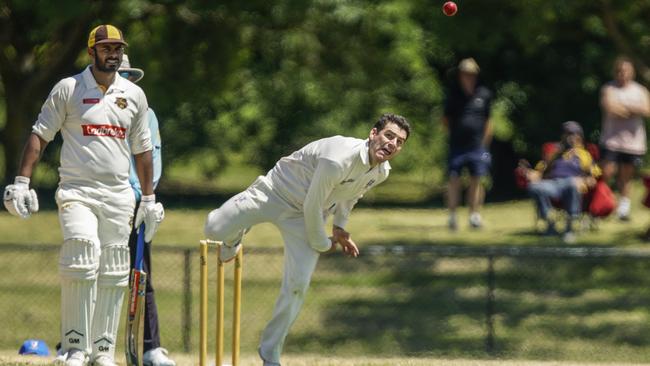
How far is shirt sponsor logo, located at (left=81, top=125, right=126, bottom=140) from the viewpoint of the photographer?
810cm

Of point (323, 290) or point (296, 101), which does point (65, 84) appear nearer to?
point (323, 290)

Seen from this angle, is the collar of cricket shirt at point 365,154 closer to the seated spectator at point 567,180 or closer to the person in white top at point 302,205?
the person in white top at point 302,205

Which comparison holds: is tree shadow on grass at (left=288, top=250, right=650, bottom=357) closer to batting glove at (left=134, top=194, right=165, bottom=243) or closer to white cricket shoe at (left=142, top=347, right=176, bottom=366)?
white cricket shoe at (left=142, top=347, right=176, bottom=366)

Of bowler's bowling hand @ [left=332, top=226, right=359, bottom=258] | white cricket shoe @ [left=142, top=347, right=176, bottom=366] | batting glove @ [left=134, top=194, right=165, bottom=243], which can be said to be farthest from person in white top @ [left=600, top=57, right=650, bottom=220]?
batting glove @ [left=134, top=194, right=165, bottom=243]

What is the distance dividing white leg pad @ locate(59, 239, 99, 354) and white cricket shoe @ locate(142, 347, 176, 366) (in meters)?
0.86

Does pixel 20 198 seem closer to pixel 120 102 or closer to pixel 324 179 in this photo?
pixel 120 102

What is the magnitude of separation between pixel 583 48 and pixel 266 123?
452cm

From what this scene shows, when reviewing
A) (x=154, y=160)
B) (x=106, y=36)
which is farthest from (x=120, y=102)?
(x=154, y=160)

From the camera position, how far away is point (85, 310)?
819 centimetres

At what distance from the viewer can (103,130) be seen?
8125 millimetres

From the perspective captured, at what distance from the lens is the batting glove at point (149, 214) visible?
8383 millimetres

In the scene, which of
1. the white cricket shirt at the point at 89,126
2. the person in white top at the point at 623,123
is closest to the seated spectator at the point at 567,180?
the person in white top at the point at 623,123

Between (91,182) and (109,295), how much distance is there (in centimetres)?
66

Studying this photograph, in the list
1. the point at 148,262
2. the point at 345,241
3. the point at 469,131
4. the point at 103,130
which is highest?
the point at 469,131
